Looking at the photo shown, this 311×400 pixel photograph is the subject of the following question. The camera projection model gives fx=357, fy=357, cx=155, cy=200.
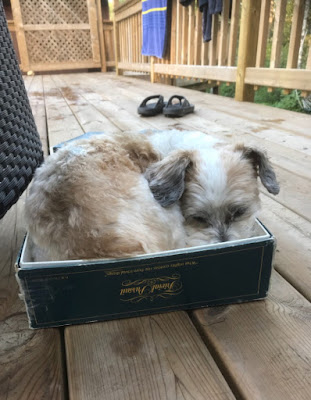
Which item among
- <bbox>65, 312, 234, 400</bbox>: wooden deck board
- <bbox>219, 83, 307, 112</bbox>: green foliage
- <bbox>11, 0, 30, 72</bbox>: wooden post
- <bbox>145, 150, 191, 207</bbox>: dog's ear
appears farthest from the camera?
<bbox>11, 0, 30, 72</bbox>: wooden post

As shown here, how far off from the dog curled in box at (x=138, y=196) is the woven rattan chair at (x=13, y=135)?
104 millimetres

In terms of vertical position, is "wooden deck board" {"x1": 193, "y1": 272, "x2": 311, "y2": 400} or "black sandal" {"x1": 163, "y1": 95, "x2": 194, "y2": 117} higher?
"black sandal" {"x1": 163, "y1": 95, "x2": 194, "y2": 117}

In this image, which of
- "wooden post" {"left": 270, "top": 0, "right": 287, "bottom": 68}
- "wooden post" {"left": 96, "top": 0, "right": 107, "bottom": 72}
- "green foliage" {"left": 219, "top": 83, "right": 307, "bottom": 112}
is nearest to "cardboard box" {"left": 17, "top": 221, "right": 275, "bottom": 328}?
"wooden post" {"left": 270, "top": 0, "right": 287, "bottom": 68}

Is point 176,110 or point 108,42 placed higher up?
point 108,42

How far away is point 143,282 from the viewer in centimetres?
124

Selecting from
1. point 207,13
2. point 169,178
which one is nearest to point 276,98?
point 207,13

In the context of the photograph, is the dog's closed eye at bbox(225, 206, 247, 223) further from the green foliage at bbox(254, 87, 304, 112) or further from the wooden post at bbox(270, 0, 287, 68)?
the green foliage at bbox(254, 87, 304, 112)

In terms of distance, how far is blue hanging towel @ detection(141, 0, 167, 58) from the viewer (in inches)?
291

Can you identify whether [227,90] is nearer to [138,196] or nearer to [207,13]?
[207,13]

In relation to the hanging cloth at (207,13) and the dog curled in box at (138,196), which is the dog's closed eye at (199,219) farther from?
the hanging cloth at (207,13)

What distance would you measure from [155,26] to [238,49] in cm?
284

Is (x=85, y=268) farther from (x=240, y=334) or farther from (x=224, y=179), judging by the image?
(x=224, y=179)

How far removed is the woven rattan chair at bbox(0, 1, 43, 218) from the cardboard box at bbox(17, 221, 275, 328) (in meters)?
0.27

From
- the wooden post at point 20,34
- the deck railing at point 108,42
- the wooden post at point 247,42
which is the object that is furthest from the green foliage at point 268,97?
the wooden post at point 20,34
